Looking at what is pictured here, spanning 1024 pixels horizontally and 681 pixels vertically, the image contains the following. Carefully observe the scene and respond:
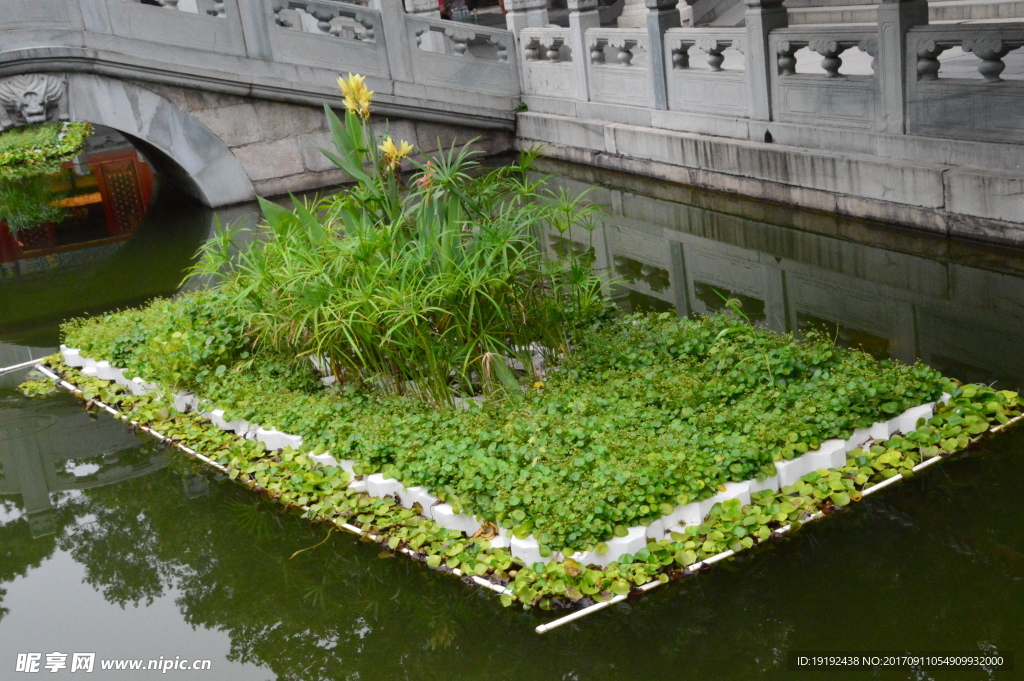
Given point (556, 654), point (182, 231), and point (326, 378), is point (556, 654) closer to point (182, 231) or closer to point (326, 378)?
point (326, 378)

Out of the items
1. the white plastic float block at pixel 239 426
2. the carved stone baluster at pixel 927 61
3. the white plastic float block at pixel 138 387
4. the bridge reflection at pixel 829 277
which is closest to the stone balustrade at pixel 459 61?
the bridge reflection at pixel 829 277

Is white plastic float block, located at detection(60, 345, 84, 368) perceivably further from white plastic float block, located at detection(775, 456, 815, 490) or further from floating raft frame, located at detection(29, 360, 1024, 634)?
white plastic float block, located at detection(775, 456, 815, 490)

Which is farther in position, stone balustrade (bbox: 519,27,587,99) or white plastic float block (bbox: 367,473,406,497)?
stone balustrade (bbox: 519,27,587,99)

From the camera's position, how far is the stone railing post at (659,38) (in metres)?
9.95

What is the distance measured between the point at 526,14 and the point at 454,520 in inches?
359

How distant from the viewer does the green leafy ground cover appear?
12.7ft

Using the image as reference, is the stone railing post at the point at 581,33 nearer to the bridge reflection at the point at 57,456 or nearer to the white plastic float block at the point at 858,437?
the bridge reflection at the point at 57,456

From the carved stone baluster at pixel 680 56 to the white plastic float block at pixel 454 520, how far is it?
6763mm

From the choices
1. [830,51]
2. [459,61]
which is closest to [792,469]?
[830,51]

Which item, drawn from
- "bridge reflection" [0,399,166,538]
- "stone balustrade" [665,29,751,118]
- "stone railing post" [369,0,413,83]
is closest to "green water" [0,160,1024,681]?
"bridge reflection" [0,399,166,538]

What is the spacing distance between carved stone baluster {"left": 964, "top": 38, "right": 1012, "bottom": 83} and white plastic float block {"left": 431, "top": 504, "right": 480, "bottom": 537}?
4855mm

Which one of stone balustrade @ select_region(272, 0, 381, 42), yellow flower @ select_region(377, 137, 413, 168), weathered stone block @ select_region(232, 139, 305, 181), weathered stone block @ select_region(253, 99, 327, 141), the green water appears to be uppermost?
stone balustrade @ select_region(272, 0, 381, 42)

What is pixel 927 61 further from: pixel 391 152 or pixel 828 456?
Answer: pixel 828 456

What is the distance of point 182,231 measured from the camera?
451 inches
